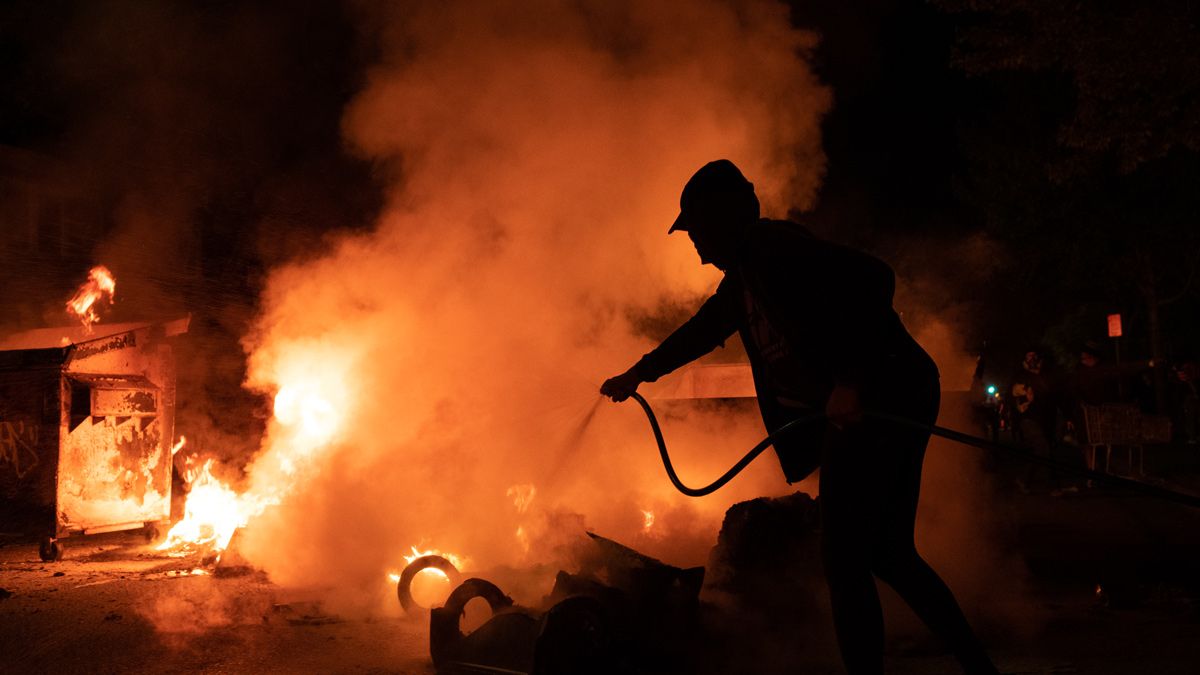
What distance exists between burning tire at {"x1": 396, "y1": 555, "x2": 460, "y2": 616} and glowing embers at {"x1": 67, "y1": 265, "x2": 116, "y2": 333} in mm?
6241

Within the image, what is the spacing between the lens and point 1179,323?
85.6 ft

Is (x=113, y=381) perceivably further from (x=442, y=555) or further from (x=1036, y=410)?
(x=1036, y=410)

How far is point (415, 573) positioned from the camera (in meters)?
4.61

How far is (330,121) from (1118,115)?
9327 mm

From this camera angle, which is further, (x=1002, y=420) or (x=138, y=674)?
(x=1002, y=420)

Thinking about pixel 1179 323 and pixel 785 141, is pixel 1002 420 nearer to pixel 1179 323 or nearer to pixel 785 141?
pixel 785 141

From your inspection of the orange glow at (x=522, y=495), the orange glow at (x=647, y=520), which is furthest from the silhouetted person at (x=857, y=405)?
the orange glow at (x=647, y=520)

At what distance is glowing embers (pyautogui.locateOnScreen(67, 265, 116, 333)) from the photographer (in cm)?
925

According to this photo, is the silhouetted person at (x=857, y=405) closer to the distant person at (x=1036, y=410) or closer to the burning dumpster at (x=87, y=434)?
the burning dumpster at (x=87, y=434)

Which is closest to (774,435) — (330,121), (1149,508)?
(1149,508)

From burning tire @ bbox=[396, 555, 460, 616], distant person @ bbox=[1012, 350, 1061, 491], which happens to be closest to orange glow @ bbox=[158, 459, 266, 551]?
burning tire @ bbox=[396, 555, 460, 616]

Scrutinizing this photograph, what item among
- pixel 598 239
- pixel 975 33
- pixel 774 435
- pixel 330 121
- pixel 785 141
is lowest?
pixel 774 435

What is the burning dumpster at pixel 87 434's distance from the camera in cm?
693

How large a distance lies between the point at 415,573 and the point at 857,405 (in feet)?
9.72
